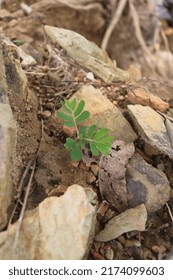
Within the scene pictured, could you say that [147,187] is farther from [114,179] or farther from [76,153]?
[76,153]

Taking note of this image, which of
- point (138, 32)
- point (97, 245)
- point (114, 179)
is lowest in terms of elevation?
point (138, 32)

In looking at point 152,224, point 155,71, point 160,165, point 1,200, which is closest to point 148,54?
point 155,71

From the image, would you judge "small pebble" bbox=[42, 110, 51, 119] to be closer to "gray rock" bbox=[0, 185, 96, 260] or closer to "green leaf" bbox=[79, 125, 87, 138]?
"green leaf" bbox=[79, 125, 87, 138]

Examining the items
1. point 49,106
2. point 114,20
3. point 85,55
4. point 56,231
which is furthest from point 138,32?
point 56,231

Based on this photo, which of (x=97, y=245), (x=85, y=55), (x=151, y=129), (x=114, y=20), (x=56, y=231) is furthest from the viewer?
(x=114, y=20)

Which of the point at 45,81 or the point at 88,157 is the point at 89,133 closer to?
the point at 88,157

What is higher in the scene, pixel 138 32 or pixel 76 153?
pixel 76 153

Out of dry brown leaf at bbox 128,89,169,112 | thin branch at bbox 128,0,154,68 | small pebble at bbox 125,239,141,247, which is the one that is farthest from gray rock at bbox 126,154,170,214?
thin branch at bbox 128,0,154,68

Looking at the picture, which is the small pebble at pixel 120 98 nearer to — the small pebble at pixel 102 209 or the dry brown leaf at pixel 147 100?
the dry brown leaf at pixel 147 100
